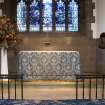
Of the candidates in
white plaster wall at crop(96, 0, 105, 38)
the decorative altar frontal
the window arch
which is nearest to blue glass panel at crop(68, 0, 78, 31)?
the window arch

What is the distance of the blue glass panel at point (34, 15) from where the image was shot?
978cm

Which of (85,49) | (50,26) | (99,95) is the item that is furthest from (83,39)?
(99,95)

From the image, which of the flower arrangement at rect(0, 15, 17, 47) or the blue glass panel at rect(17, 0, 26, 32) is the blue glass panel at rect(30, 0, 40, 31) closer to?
the blue glass panel at rect(17, 0, 26, 32)

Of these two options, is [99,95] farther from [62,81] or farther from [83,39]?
[83,39]

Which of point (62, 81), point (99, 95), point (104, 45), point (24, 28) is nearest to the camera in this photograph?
point (99, 95)

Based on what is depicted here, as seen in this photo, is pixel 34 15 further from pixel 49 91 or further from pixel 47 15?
pixel 49 91

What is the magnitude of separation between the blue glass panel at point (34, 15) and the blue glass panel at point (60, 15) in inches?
18.1

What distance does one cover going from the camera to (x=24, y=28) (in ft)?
32.0

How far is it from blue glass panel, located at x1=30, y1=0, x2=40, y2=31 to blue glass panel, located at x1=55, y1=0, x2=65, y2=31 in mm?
459

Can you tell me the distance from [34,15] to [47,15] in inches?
12.4

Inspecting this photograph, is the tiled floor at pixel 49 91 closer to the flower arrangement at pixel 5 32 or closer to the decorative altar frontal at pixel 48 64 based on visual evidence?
the decorative altar frontal at pixel 48 64

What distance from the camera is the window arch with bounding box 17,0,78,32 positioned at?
9.77 metres

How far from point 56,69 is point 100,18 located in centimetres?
177

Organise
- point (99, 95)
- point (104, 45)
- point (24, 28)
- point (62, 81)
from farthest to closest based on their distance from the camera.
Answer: point (24, 28)
point (104, 45)
point (62, 81)
point (99, 95)
